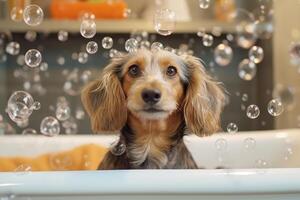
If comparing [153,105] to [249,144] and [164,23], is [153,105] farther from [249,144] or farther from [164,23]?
[249,144]

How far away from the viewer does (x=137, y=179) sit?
0.77m

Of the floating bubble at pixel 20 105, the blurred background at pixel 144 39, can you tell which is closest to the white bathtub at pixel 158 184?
the floating bubble at pixel 20 105

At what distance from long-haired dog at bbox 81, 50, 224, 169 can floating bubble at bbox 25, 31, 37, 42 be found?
4.08 ft

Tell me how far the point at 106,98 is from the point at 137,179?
0.52 feet

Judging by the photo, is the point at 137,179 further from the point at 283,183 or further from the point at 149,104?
the point at 283,183

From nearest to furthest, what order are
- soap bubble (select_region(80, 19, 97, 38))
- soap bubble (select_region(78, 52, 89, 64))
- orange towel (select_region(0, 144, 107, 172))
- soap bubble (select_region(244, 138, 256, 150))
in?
soap bubble (select_region(80, 19, 97, 38)) → orange towel (select_region(0, 144, 107, 172)) → soap bubble (select_region(244, 138, 256, 150)) → soap bubble (select_region(78, 52, 89, 64))

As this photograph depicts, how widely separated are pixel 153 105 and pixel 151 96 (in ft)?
0.07

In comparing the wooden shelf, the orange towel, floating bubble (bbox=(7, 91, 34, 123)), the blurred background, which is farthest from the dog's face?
the wooden shelf

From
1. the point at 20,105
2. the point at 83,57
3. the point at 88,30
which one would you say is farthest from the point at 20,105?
the point at 83,57

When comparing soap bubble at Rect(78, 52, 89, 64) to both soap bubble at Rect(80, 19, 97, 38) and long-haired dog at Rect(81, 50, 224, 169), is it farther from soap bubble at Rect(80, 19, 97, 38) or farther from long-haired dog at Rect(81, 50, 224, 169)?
long-haired dog at Rect(81, 50, 224, 169)

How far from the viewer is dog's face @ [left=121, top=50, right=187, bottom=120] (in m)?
0.80

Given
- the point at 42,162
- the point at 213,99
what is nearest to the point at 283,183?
the point at 213,99

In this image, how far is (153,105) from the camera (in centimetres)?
80

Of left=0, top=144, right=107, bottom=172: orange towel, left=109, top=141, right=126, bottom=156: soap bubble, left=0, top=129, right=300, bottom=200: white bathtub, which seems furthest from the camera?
left=0, top=144, right=107, bottom=172: orange towel
